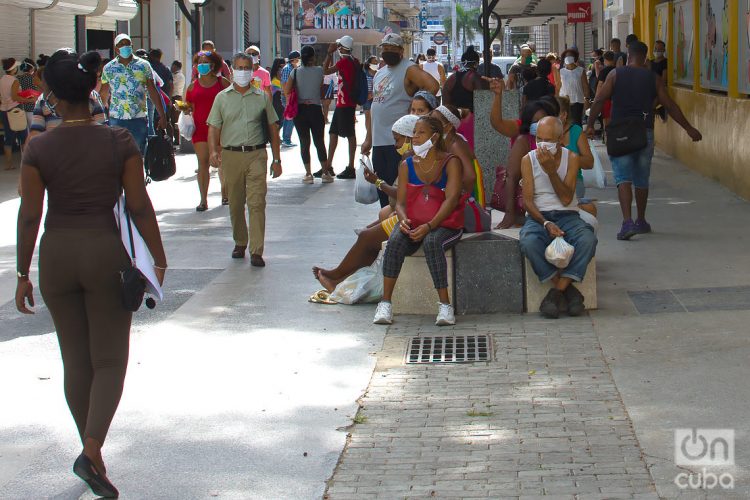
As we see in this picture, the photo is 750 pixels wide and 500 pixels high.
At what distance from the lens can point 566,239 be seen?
800 centimetres

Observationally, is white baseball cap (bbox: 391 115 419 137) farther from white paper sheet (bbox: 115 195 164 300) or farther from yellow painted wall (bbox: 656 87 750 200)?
yellow painted wall (bbox: 656 87 750 200)

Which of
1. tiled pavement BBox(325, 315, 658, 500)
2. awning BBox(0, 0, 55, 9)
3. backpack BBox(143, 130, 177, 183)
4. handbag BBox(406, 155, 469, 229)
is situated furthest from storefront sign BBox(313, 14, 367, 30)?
tiled pavement BBox(325, 315, 658, 500)

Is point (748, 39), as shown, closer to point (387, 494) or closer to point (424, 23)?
point (387, 494)

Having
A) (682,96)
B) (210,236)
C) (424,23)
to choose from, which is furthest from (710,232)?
(424,23)

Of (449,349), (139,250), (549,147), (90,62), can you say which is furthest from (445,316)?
(90,62)

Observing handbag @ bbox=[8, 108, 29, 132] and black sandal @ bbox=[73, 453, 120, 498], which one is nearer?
black sandal @ bbox=[73, 453, 120, 498]

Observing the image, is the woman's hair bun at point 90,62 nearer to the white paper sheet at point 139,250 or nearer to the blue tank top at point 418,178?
the white paper sheet at point 139,250

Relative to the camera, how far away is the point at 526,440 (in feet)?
17.8

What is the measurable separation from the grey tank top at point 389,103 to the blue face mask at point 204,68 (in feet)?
9.33

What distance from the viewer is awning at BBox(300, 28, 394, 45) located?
59791 mm

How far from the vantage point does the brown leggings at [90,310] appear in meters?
4.79

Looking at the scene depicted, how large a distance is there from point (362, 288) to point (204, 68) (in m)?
6.03

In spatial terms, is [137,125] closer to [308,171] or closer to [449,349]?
[308,171]

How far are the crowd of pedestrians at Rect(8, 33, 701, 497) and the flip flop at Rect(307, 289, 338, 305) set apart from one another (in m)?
0.06
